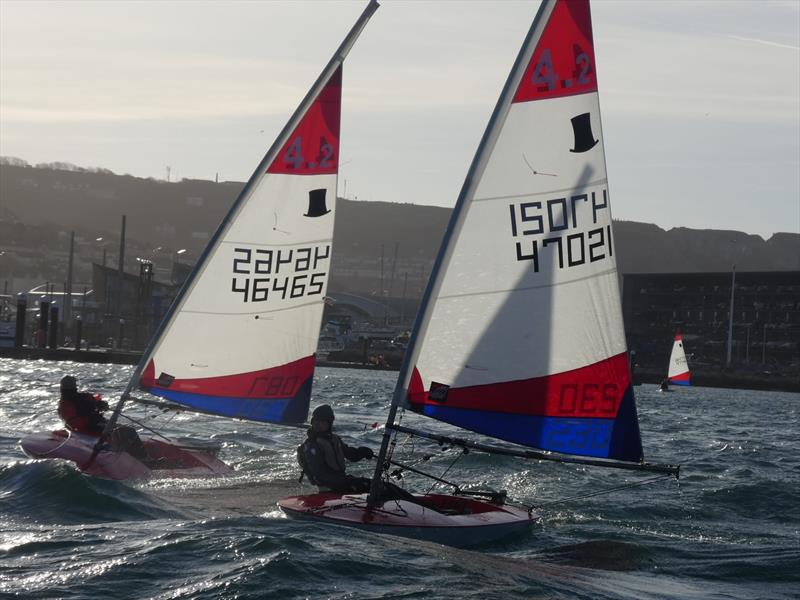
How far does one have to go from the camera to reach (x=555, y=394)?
12359 mm

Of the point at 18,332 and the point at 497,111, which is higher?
the point at 497,111

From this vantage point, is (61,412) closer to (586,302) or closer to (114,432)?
(114,432)

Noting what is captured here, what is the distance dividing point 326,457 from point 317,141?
452 centimetres

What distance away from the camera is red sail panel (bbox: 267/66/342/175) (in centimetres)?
1558

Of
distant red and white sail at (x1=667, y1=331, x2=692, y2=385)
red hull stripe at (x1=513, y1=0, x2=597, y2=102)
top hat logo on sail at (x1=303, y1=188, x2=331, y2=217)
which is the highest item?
red hull stripe at (x1=513, y1=0, x2=597, y2=102)

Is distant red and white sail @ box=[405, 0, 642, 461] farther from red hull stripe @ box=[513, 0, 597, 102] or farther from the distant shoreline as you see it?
the distant shoreline

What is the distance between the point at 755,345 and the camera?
90.7m

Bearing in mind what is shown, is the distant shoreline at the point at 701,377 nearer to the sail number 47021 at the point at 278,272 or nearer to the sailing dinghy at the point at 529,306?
the sail number 47021 at the point at 278,272

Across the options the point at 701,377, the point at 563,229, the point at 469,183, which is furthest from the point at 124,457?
the point at 701,377

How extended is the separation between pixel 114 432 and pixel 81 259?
6330 inches

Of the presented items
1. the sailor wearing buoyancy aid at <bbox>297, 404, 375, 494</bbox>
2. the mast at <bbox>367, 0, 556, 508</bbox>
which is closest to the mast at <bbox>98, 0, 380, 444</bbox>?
the sailor wearing buoyancy aid at <bbox>297, 404, 375, 494</bbox>

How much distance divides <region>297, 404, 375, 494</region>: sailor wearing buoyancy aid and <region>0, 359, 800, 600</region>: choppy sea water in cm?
75

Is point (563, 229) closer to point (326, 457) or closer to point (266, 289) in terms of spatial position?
point (326, 457)

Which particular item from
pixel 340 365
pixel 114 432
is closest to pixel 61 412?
pixel 114 432
